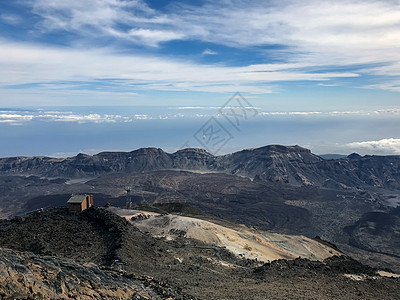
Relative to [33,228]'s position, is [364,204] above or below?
below

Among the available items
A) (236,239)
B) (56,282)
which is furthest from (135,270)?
(236,239)

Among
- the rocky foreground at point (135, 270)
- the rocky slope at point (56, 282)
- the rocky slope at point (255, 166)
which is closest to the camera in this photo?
the rocky slope at point (56, 282)

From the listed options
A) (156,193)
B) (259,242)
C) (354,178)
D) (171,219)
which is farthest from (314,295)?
(354,178)

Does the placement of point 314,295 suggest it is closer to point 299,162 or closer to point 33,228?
point 33,228

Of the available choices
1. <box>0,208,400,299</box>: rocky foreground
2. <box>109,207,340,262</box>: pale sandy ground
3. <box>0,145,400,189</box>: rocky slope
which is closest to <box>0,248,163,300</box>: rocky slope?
<box>0,208,400,299</box>: rocky foreground

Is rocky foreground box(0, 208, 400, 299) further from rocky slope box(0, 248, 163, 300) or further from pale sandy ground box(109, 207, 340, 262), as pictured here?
pale sandy ground box(109, 207, 340, 262)

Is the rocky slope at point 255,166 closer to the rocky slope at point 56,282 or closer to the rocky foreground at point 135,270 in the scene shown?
the rocky foreground at point 135,270

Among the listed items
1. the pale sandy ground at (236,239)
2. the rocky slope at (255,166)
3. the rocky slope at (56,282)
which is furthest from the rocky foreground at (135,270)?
the rocky slope at (255,166)
